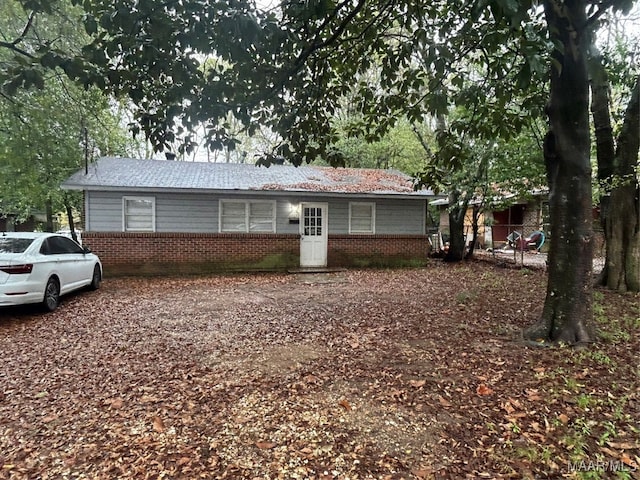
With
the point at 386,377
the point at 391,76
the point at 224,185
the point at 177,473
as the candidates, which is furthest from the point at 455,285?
the point at 177,473

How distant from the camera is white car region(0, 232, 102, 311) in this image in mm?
6024

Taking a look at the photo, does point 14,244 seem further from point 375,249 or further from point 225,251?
point 375,249

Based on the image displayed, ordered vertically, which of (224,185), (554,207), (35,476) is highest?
(224,185)

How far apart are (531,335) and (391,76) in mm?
4208

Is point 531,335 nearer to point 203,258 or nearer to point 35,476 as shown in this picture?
point 35,476

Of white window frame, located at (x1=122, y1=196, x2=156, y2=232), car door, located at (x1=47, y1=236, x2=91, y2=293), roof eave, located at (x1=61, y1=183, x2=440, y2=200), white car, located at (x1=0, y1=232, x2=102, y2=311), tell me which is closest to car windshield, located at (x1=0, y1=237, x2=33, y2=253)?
white car, located at (x1=0, y1=232, x2=102, y2=311)

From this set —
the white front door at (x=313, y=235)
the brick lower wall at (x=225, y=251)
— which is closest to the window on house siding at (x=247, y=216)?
the brick lower wall at (x=225, y=251)

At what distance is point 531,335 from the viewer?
15.8 ft

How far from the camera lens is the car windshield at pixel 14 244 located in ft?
20.9

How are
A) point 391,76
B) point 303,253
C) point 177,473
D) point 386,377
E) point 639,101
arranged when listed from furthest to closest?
point 303,253
point 639,101
point 391,76
point 386,377
point 177,473

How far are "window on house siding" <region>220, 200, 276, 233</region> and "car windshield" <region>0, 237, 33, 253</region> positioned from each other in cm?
597

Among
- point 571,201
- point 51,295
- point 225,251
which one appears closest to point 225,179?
point 225,251

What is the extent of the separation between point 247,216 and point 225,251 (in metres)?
1.34

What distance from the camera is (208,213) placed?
12.2 m
